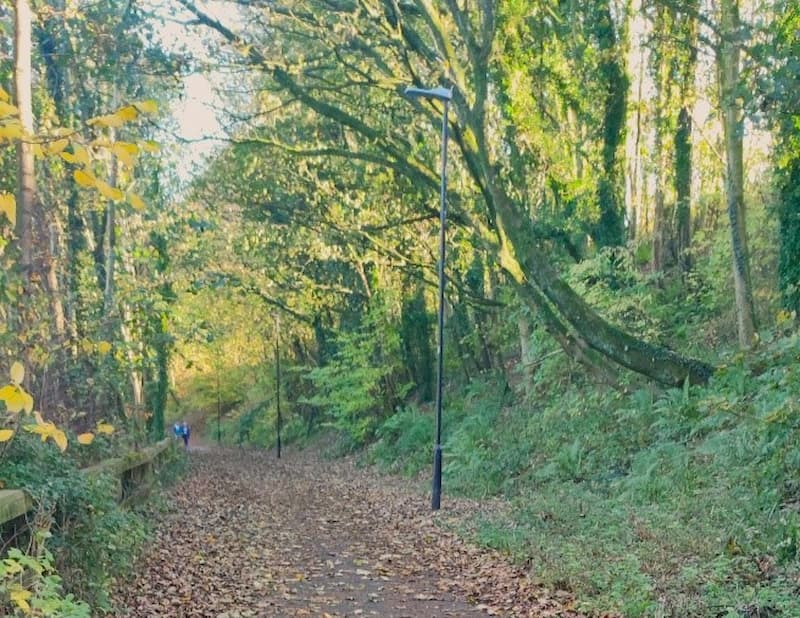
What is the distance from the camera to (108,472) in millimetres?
10086

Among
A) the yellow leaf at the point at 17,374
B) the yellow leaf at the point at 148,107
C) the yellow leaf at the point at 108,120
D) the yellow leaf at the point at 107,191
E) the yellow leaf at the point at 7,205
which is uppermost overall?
the yellow leaf at the point at 148,107

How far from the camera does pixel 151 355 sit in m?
15.6

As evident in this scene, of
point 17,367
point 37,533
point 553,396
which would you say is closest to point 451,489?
point 553,396

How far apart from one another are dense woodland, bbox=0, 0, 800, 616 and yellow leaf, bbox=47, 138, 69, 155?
1 cm

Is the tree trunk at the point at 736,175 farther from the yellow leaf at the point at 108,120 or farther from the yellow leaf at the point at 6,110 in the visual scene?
the yellow leaf at the point at 6,110

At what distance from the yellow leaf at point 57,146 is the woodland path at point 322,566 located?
5.66 m

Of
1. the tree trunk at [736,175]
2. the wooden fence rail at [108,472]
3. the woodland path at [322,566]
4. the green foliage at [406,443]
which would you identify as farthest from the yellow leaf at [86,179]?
the green foliage at [406,443]

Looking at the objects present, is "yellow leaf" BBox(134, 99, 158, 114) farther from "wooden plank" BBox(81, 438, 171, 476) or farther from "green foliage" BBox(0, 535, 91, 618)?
"wooden plank" BBox(81, 438, 171, 476)

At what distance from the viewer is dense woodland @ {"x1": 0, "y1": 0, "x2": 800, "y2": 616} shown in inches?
304

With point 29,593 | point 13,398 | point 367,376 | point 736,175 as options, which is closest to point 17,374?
point 13,398

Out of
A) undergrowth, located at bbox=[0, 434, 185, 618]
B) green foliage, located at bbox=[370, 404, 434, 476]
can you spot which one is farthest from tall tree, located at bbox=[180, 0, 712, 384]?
green foliage, located at bbox=[370, 404, 434, 476]

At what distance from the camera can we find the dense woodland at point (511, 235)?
7715 millimetres

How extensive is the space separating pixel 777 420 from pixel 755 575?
3.09 m

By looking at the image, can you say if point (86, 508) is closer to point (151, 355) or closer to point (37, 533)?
point (37, 533)
